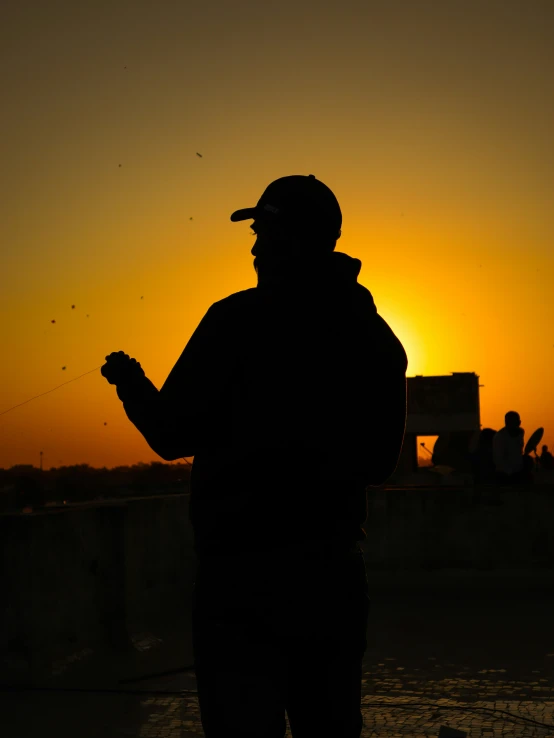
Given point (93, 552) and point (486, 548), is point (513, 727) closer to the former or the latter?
point (93, 552)

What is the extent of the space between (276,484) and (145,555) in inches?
297

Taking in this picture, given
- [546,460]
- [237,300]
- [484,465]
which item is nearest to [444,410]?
[546,460]

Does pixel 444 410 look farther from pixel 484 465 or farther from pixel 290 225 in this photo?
pixel 290 225

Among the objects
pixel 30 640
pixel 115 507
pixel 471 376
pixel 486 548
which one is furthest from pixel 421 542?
pixel 471 376

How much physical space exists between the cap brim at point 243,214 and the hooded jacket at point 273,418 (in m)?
0.24

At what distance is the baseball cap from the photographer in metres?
3.07

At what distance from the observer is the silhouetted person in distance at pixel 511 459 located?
589 inches

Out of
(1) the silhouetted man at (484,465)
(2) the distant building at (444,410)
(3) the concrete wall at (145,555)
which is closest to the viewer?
(3) the concrete wall at (145,555)

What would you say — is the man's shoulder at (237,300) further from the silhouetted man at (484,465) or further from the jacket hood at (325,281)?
the silhouetted man at (484,465)

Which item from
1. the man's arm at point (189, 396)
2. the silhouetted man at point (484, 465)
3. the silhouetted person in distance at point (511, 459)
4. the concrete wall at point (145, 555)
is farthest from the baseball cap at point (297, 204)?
the silhouetted man at point (484, 465)

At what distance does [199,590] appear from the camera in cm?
282

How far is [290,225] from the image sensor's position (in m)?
3.07

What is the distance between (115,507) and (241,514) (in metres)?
6.75

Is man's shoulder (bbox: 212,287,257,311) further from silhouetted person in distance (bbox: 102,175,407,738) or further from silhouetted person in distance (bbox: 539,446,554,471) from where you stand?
silhouetted person in distance (bbox: 539,446,554,471)
